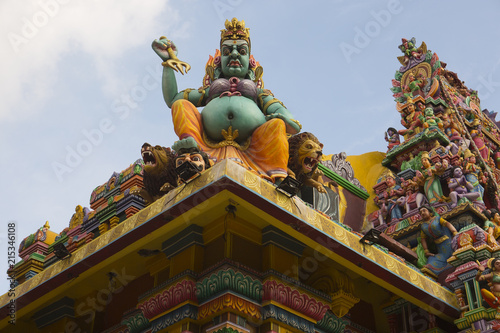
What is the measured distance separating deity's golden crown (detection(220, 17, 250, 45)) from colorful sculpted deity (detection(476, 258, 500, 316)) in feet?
17.7

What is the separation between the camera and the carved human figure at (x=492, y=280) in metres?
Answer: 9.91

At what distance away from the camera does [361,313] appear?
10594 mm

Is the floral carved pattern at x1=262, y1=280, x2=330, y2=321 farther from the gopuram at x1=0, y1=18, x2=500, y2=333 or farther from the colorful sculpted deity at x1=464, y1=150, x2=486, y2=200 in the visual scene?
the colorful sculpted deity at x1=464, y1=150, x2=486, y2=200

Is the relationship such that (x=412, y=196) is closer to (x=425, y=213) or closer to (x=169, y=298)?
(x=425, y=213)

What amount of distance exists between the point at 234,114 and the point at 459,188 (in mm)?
5042

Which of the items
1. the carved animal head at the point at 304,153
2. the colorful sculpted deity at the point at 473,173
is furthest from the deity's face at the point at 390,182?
the carved animal head at the point at 304,153

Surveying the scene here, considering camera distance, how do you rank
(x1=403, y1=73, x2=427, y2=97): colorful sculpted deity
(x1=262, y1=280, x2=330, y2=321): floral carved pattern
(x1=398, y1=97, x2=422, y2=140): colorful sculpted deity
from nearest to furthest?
(x1=262, y1=280, x2=330, y2=321): floral carved pattern → (x1=398, y1=97, x2=422, y2=140): colorful sculpted deity → (x1=403, y1=73, x2=427, y2=97): colorful sculpted deity

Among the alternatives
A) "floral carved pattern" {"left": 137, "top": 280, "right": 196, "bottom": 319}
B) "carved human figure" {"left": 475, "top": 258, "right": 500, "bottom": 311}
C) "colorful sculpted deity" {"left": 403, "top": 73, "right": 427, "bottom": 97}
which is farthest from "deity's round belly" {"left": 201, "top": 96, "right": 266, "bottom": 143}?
"colorful sculpted deity" {"left": 403, "top": 73, "right": 427, "bottom": 97}

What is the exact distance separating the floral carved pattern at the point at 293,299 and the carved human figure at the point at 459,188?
4.69m

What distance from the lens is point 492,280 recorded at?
33.3ft

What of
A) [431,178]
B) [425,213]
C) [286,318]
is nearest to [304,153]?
[286,318]

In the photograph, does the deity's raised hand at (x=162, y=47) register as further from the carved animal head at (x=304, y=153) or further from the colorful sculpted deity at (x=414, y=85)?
the colorful sculpted deity at (x=414, y=85)

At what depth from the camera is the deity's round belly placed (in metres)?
10.4

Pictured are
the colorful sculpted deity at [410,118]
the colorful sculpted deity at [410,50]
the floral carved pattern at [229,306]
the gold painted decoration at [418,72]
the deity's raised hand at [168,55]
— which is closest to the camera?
the floral carved pattern at [229,306]
